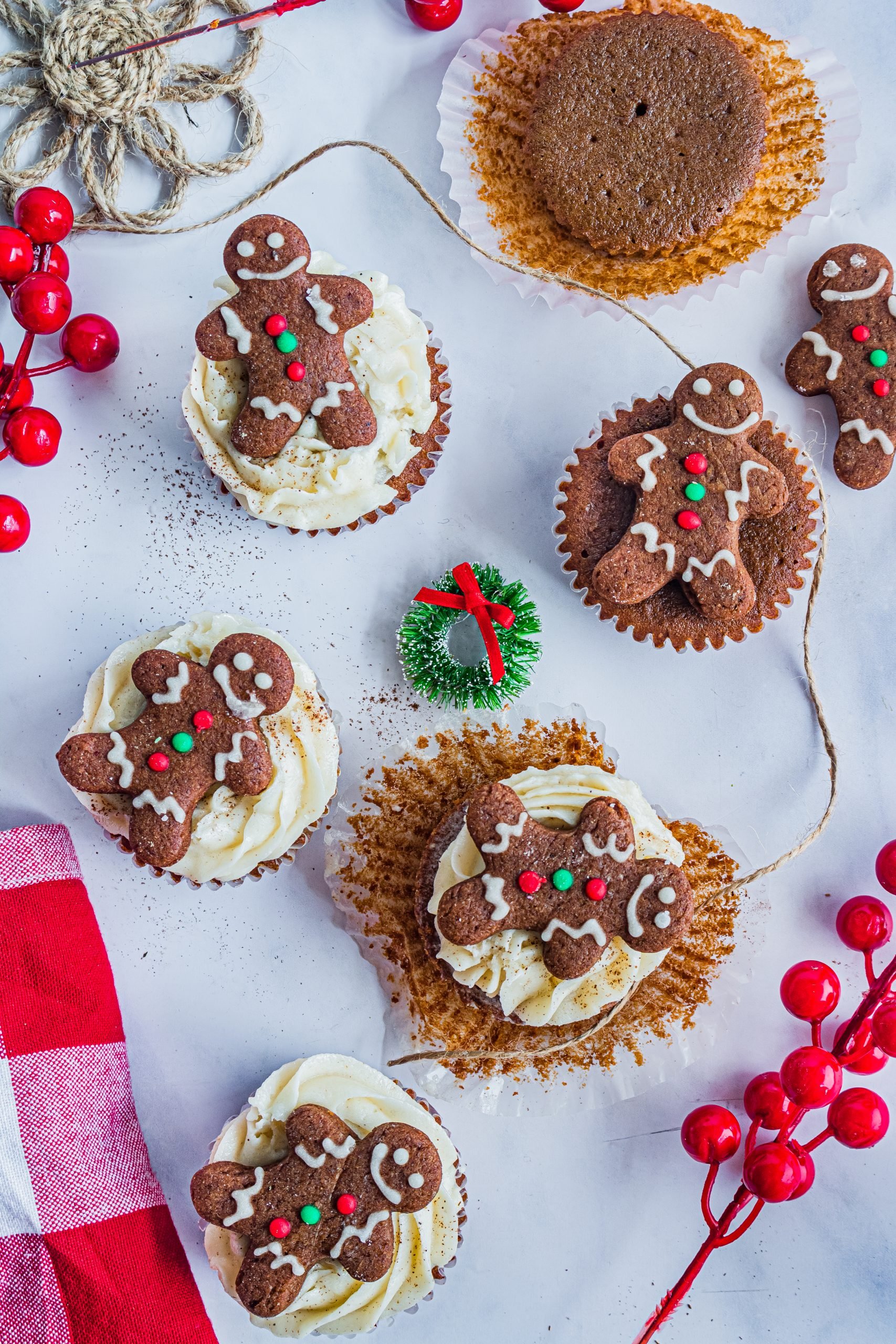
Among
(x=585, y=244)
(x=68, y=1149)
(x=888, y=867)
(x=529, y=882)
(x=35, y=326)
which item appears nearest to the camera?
(x=529, y=882)

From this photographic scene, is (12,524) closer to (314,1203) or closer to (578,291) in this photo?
(578,291)

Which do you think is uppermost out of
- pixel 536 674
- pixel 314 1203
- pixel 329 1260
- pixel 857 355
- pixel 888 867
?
pixel 857 355

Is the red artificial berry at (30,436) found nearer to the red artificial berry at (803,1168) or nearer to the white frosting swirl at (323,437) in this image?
the white frosting swirl at (323,437)

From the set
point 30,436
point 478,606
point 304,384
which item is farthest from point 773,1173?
point 30,436

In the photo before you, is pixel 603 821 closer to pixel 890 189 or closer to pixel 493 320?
pixel 493 320

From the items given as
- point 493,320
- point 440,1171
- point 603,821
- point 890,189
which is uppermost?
point 890,189

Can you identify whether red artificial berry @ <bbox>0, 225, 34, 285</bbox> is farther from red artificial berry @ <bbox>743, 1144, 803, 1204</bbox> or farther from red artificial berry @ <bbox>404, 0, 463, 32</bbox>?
red artificial berry @ <bbox>743, 1144, 803, 1204</bbox>

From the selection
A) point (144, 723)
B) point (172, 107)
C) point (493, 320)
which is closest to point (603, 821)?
point (144, 723)
